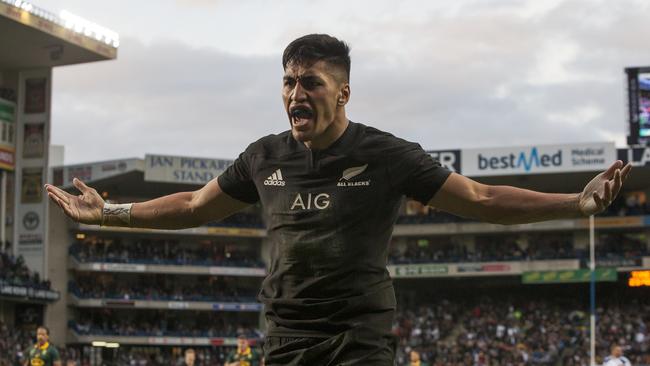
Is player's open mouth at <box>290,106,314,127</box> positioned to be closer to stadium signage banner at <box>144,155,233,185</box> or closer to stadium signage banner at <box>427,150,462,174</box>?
stadium signage banner at <box>427,150,462,174</box>

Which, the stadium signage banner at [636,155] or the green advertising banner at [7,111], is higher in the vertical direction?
the green advertising banner at [7,111]

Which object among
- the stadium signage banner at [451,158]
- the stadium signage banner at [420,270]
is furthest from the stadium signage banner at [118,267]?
the stadium signage banner at [451,158]

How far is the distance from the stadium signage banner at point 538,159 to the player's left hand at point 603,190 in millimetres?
60451

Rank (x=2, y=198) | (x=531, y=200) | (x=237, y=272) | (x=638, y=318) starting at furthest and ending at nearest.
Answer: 1. (x=237, y=272)
2. (x=2, y=198)
3. (x=638, y=318)
4. (x=531, y=200)

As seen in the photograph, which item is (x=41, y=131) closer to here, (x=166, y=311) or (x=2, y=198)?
(x=2, y=198)

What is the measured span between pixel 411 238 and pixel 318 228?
66018 mm

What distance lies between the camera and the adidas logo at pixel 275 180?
4.60 meters

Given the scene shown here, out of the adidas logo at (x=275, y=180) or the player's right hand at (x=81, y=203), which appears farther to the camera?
the player's right hand at (x=81, y=203)

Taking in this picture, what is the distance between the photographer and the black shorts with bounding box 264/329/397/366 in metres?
4.37

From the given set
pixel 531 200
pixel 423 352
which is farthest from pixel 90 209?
pixel 423 352

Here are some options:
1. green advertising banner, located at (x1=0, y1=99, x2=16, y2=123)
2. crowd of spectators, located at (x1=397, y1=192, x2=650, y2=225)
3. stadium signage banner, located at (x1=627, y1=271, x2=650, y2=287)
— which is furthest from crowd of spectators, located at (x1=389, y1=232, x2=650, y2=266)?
green advertising banner, located at (x1=0, y1=99, x2=16, y2=123)

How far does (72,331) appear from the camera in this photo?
6438cm

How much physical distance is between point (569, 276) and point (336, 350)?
5856 centimetres

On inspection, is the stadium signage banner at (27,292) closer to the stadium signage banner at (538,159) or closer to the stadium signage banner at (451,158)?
the stadium signage banner at (451,158)
